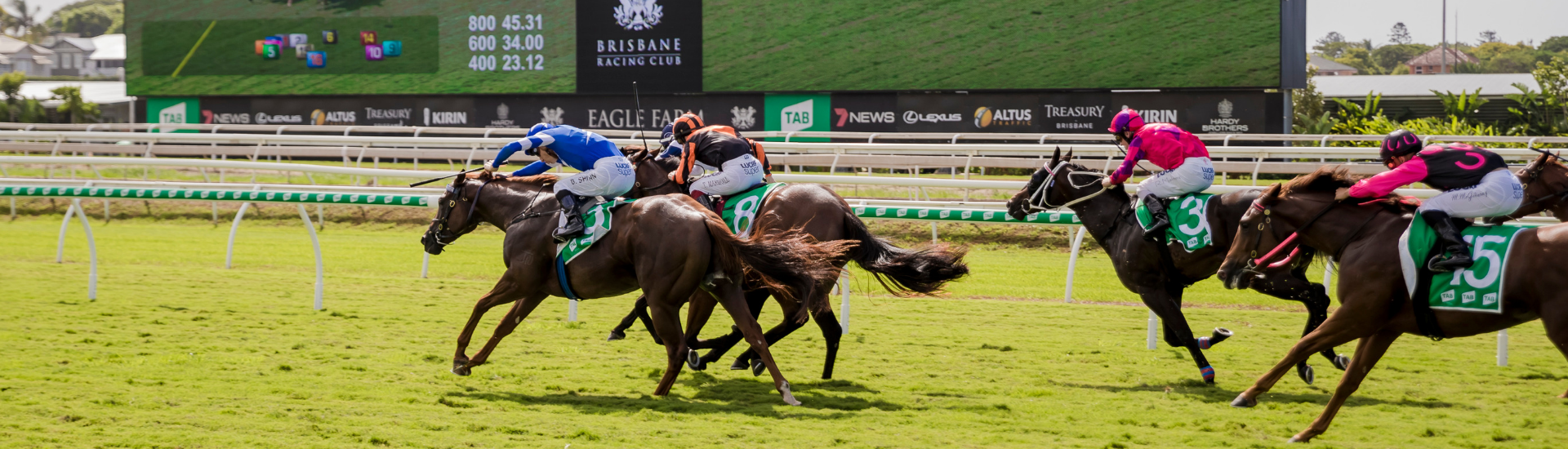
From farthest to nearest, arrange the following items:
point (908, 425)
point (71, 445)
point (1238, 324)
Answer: point (1238, 324) → point (908, 425) → point (71, 445)

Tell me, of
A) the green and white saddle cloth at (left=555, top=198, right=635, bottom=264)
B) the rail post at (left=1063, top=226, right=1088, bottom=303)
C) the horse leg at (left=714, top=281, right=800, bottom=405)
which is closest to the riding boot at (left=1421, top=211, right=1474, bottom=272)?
the horse leg at (left=714, top=281, right=800, bottom=405)

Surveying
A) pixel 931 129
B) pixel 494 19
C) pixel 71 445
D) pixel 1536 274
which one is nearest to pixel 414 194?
pixel 71 445

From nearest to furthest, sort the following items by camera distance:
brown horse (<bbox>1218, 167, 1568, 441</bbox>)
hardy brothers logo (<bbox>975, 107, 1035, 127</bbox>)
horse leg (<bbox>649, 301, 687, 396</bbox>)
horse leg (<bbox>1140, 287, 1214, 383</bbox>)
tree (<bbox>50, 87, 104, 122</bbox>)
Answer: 1. brown horse (<bbox>1218, 167, 1568, 441</bbox>)
2. horse leg (<bbox>649, 301, 687, 396</bbox>)
3. horse leg (<bbox>1140, 287, 1214, 383</bbox>)
4. hardy brothers logo (<bbox>975, 107, 1035, 127</bbox>)
5. tree (<bbox>50, 87, 104, 122</bbox>)

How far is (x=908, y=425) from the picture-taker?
4559mm

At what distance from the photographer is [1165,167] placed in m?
6.08

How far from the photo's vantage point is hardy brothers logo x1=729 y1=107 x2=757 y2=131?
1983 cm

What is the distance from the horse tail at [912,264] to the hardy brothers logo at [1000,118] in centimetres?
1315

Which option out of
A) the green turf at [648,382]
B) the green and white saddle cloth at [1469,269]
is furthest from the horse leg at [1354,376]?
the green and white saddle cloth at [1469,269]

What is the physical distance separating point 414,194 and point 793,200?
3.20 m

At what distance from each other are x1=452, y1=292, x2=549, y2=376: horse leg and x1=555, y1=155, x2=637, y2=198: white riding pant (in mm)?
508

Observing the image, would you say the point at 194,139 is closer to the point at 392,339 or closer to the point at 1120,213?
the point at 392,339

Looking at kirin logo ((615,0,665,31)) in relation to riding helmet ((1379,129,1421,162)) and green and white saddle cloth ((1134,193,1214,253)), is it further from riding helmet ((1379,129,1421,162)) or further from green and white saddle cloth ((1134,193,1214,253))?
riding helmet ((1379,129,1421,162))

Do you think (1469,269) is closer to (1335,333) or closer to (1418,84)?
(1335,333)

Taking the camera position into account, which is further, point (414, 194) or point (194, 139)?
point (194, 139)
